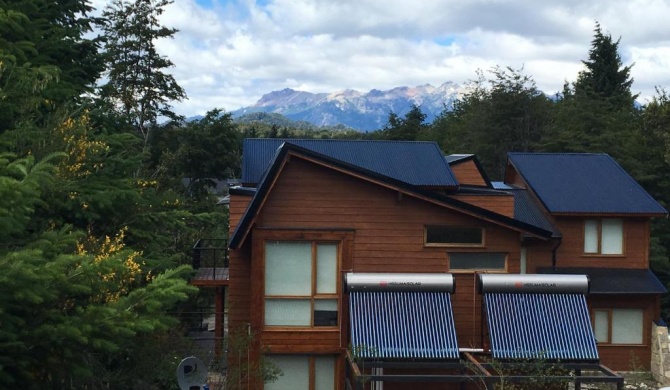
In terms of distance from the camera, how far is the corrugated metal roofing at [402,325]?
55.1 feet

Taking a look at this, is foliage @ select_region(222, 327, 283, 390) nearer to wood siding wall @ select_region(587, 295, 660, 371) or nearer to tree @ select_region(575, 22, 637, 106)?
wood siding wall @ select_region(587, 295, 660, 371)

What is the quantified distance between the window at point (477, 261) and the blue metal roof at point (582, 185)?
6198 millimetres

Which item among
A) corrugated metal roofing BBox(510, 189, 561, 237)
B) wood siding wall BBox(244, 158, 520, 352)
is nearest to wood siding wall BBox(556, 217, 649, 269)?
A: corrugated metal roofing BBox(510, 189, 561, 237)

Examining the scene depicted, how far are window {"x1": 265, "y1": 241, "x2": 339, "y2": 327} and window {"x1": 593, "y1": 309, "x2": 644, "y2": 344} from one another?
11.5 meters

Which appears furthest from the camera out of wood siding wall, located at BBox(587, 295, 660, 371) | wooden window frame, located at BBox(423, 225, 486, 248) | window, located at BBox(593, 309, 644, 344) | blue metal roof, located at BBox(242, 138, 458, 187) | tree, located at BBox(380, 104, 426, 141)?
tree, located at BBox(380, 104, 426, 141)

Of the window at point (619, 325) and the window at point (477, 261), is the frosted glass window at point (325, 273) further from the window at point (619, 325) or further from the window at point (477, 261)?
the window at point (619, 325)

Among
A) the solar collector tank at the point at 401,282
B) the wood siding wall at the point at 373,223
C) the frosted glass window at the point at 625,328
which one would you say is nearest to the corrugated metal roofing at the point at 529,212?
the frosted glass window at the point at 625,328

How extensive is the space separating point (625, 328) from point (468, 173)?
27.1 feet

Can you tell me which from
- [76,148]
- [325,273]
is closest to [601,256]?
[325,273]

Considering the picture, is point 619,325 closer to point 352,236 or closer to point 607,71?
point 352,236

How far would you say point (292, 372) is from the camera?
18.8 meters

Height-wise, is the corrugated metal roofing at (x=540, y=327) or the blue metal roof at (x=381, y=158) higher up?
the blue metal roof at (x=381, y=158)

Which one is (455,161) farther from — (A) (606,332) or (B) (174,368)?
(B) (174,368)

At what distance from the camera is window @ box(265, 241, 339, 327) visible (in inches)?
728
